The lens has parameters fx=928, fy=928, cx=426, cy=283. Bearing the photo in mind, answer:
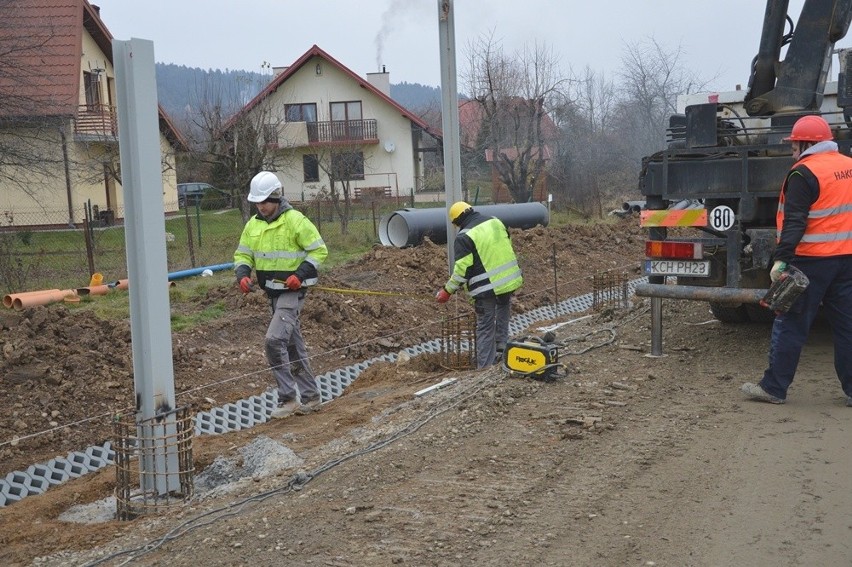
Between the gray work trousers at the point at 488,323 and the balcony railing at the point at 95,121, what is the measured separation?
73.1 feet

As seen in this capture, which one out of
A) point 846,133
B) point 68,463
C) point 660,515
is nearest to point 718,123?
point 846,133

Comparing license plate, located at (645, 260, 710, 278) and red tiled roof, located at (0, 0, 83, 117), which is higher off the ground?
red tiled roof, located at (0, 0, 83, 117)

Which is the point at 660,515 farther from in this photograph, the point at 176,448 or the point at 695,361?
the point at 695,361

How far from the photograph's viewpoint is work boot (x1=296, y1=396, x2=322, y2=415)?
338 inches

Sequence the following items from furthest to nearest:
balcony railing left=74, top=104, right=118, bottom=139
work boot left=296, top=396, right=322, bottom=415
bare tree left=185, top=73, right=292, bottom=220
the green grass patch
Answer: balcony railing left=74, top=104, right=118, bottom=139, bare tree left=185, top=73, right=292, bottom=220, the green grass patch, work boot left=296, top=396, right=322, bottom=415

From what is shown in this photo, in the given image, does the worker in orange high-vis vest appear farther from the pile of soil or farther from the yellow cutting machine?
the pile of soil

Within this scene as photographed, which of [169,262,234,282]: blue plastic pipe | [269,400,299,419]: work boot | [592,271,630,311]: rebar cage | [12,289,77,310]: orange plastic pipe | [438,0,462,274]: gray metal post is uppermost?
[438,0,462,274]: gray metal post

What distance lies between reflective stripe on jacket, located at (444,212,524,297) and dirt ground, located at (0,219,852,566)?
91 centimetres

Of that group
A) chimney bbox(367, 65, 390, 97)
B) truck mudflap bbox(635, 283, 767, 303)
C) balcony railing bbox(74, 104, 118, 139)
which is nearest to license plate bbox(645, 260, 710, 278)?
truck mudflap bbox(635, 283, 767, 303)

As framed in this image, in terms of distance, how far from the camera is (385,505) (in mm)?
5109

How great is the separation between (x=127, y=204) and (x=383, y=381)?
439cm

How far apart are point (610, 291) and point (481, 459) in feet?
27.0

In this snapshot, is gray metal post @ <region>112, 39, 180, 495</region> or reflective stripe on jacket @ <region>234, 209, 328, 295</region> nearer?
gray metal post @ <region>112, 39, 180, 495</region>

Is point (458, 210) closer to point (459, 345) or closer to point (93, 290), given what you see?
point (459, 345)
